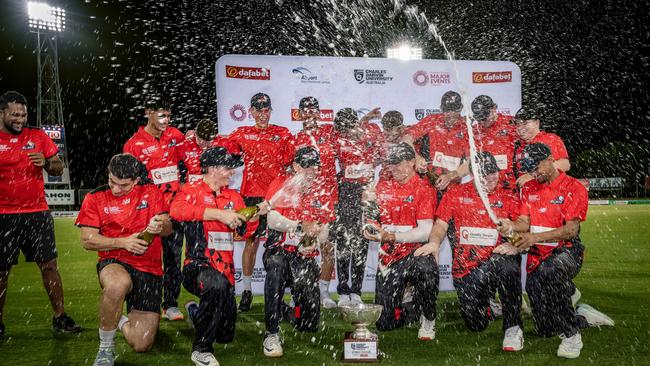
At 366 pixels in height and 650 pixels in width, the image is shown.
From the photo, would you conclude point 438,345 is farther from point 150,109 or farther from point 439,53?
point 439,53

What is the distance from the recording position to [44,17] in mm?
32594

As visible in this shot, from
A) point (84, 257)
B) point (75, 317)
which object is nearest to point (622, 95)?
point (84, 257)

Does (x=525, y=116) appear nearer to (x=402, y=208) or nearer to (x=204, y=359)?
(x=402, y=208)

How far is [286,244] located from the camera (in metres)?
5.72

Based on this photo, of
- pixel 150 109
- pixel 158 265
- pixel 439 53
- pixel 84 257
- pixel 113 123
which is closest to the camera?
pixel 158 265

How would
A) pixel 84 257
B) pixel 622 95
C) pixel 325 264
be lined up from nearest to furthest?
pixel 325 264
pixel 84 257
pixel 622 95

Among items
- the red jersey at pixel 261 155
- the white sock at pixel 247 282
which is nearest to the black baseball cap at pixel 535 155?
the red jersey at pixel 261 155

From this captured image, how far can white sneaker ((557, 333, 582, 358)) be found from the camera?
490 cm

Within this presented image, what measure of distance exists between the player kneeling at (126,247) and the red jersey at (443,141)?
341cm

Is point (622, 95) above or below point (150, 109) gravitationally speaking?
above

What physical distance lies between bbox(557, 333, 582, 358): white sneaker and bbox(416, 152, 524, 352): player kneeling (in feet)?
2.23

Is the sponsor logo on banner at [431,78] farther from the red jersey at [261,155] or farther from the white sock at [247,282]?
the white sock at [247,282]

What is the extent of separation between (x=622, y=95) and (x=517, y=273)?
3612 cm

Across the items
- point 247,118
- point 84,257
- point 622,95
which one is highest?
point 622,95
